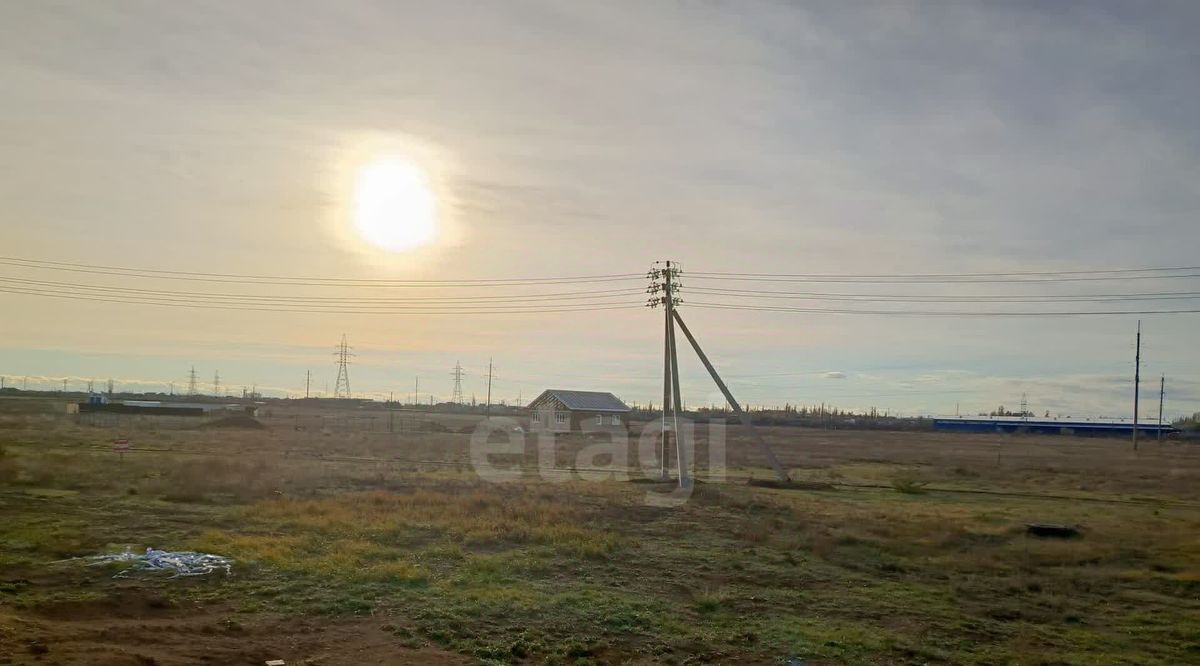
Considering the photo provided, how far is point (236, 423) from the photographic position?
2640 inches

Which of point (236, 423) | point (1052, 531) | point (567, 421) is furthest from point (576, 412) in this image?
point (1052, 531)

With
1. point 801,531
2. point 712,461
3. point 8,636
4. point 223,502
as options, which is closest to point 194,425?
point 712,461

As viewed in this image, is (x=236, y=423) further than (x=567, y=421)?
No

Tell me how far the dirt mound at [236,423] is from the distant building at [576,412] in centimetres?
2104

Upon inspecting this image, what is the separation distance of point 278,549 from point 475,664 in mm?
7142

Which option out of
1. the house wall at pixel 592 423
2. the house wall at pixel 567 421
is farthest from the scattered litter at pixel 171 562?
the house wall at pixel 592 423

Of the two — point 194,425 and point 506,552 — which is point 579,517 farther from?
point 194,425

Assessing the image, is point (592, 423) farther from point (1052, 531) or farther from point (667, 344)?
point (1052, 531)

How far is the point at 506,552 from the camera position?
1755cm

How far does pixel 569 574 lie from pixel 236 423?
58.0 m

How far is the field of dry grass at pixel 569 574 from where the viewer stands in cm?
1145

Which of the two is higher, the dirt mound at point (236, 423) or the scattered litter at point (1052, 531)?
the scattered litter at point (1052, 531)

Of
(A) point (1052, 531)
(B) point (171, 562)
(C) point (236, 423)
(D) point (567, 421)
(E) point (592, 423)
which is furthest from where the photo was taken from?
(E) point (592, 423)

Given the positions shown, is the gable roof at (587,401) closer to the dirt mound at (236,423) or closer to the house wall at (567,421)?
the house wall at (567,421)
